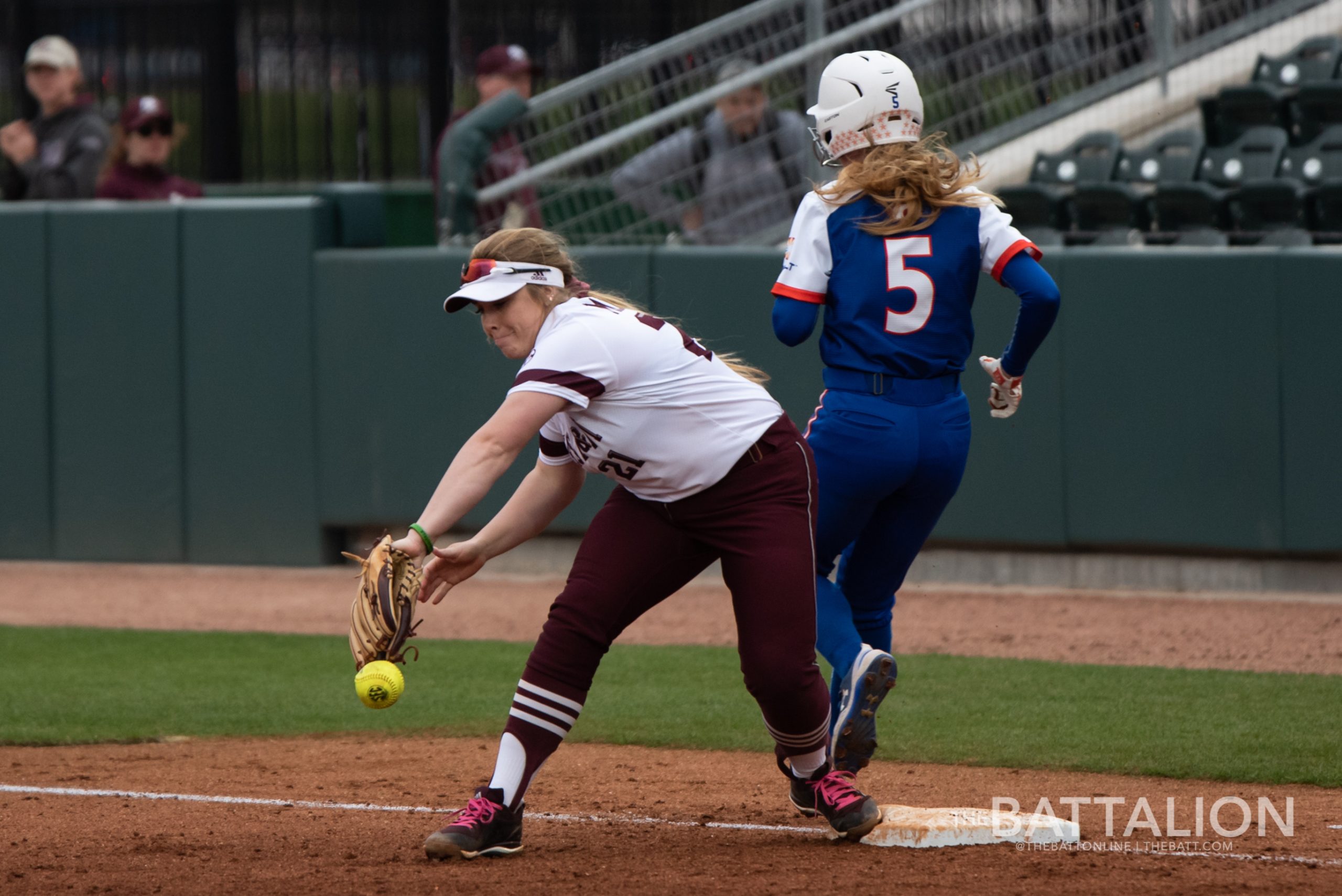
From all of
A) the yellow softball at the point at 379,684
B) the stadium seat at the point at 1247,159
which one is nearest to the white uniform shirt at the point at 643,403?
the yellow softball at the point at 379,684

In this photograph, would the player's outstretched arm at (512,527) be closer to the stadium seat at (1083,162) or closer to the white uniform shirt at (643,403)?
the white uniform shirt at (643,403)

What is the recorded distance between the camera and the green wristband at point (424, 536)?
3990mm

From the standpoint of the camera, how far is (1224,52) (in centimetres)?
1148

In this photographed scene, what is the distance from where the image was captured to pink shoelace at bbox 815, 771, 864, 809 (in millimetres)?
4457

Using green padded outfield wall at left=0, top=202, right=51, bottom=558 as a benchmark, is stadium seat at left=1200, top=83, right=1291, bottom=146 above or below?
above

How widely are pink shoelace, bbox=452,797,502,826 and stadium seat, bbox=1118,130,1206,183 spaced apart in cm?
725

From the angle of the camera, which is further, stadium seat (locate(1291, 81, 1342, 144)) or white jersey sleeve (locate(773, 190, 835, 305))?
stadium seat (locate(1291, 81, 1342, 144))

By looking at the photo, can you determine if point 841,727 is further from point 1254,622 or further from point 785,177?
point 785,177

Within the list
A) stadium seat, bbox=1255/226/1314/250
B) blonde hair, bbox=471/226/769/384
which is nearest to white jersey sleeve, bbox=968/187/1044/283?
blonde hair, bbox=471/226/769/384

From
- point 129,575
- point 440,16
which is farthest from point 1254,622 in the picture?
point 440,16

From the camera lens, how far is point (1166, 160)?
34.5ft

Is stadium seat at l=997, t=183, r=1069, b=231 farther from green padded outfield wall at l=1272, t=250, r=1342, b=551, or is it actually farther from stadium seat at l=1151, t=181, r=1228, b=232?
green padded outfield wall at l=1272, t=250, r=1342, b=551

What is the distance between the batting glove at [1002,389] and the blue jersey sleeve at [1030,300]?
0.09 m

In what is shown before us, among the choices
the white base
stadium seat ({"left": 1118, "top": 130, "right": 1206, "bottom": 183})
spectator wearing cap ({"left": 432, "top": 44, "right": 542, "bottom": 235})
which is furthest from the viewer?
stadium seat ({"left": 1118, "top": 130, "right": 1206, "bottom": 183})
